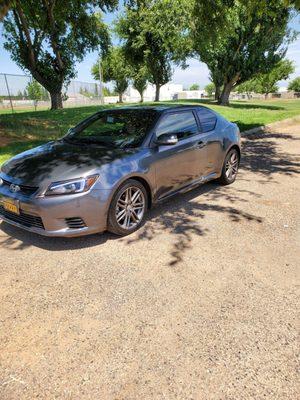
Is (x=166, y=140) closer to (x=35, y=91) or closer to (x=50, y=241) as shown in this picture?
(x=50, y=241)

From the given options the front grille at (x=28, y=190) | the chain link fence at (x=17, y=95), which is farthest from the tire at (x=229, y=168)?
the chain link fence at (x=17, y=95)

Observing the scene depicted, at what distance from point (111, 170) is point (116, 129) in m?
1.17

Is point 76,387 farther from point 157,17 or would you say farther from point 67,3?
point 157,17

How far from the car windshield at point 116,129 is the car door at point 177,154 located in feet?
0.78

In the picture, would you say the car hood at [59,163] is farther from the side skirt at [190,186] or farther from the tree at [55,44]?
the tree at [55,44]

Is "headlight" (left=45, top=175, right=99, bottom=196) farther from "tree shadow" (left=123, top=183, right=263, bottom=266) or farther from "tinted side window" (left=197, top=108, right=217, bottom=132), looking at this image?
"tinted side window" (left=197, top=108, right=217, bottom=132)

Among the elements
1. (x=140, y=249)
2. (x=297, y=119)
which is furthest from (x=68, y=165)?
(x=297, y=119)

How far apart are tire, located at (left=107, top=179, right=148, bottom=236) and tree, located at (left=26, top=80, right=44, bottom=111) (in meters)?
23.8

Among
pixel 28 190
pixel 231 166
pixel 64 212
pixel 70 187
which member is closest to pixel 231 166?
pixel 231 166

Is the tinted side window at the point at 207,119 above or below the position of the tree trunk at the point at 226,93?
above

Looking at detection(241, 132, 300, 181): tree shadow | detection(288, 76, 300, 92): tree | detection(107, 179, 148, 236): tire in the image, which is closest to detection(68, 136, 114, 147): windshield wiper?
detection(107, 179, 148, 236): tire

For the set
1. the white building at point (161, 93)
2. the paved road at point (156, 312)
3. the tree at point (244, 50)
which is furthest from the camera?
the white building at point (161, 93)

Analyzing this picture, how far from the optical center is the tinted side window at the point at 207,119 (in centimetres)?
566

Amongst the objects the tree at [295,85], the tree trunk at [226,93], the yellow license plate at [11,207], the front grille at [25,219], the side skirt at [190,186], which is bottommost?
the tree at [295,85]
